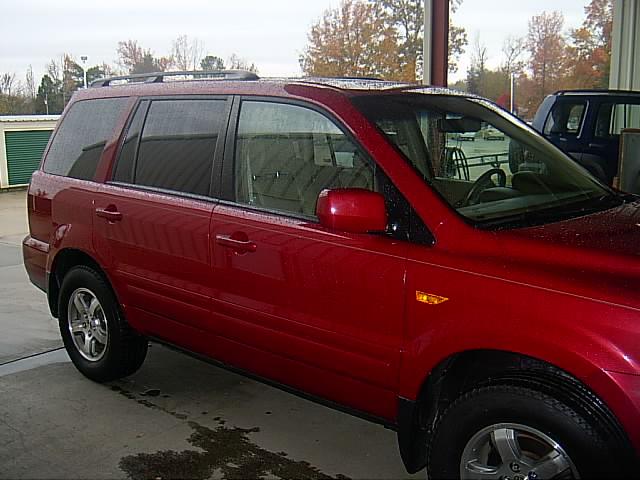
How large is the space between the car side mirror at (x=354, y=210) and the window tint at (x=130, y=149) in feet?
5.55

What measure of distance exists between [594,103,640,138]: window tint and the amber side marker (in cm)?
751

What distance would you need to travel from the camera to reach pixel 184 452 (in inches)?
145

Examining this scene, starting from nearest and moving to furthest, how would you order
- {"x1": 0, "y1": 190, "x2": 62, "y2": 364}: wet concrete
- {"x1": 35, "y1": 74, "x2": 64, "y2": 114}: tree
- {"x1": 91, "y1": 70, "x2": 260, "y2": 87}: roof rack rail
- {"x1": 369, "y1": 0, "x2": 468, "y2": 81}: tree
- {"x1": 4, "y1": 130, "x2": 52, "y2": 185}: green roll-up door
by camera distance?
{"x1": 91, "y1": 70, "x2": 260, "y2": 87}: roof rack rail, {"x1": 0, "y1": 190, "x2": 62, "y2": 364}: wet concrete, {"x1": 369, "y1": 0, "x2": 468, "y2": 81}: tree, {"x1": 4, "y1": 130, "x2": 52, "y2": 185}: green roll-up door, {"x1": 35, "y1": 74, "x2": 64, "y2": 114}: tree

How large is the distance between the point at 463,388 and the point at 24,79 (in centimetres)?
1557

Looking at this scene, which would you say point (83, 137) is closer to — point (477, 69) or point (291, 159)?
point (291, 159)

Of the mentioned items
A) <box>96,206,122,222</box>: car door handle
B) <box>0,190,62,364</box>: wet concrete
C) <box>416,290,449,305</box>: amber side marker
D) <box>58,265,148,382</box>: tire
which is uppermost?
<box>96,206,122,222</box>: car door handle

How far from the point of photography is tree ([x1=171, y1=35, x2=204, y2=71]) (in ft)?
44.0

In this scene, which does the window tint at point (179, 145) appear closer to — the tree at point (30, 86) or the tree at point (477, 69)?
the tree at point (477, 69)

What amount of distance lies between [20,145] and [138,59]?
372 centimetres

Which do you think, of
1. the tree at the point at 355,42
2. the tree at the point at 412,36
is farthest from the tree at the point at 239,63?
the tree at the point at 412,36

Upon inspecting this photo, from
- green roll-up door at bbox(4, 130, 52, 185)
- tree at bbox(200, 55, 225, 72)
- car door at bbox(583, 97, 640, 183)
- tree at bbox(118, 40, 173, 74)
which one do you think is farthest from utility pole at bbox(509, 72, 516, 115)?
green roll-up door at bbox(4, 130, 52, 185)

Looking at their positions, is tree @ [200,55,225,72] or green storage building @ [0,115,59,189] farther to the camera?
green storage building @ [0,115,59,189]

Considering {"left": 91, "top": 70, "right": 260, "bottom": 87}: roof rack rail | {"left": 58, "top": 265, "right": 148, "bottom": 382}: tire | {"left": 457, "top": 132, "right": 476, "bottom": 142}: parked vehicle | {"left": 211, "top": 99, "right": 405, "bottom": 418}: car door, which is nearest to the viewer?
{"left": 211, "top": 99, "right": 405, "bottom": 418}: car door

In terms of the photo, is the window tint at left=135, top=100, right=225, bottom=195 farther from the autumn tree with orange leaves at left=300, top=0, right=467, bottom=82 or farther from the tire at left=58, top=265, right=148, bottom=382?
the autumn tree with orange leaves at left=300, top=0, right=467, bottom=82
